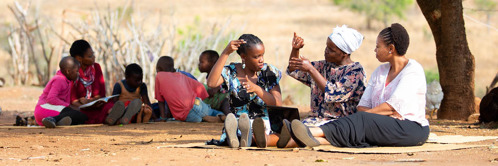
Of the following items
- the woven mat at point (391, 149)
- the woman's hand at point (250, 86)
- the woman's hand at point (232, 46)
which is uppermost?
the woman's hand at point (232, 46)

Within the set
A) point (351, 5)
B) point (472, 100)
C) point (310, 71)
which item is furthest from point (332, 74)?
point (351, 5)

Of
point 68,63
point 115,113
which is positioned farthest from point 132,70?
point 68,63

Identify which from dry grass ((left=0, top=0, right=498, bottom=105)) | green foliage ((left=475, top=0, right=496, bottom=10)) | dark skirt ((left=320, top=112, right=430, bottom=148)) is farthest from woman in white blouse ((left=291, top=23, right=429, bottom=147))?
green foliage ((left=475, top=0, right=496, bottom=10))

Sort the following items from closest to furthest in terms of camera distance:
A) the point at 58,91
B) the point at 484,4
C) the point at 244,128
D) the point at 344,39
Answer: the point at 244,128, the point at 344,39, the point at 58,91, the point at 484,4

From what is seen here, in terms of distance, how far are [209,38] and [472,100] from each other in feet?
18.6

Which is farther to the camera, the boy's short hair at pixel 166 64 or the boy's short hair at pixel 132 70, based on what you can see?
the boy's short hair at pixel 166 64

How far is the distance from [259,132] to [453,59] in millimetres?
4404

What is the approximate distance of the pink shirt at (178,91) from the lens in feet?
26.7

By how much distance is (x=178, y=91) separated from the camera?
26.6 ft

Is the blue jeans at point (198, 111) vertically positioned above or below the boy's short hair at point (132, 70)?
below

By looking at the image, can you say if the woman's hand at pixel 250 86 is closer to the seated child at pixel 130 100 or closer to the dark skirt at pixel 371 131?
the dark skirt at pixel 371 131

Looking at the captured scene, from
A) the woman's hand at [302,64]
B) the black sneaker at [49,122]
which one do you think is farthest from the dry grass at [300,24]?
the woman's hand at [302,64]

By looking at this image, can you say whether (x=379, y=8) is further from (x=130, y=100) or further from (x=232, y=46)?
(x=232, y=46)

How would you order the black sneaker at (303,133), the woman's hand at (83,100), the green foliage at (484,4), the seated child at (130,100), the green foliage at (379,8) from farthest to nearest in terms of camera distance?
the green foliage at (379,8) < the green foliage at (484,4) < the woman's hand at (83,100) < the seated child at (130,100) < the black sneaker at (303,133)
